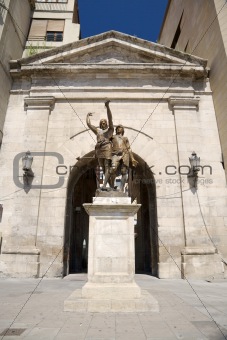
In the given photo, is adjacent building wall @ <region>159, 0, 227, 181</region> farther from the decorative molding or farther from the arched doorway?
the decorative molding

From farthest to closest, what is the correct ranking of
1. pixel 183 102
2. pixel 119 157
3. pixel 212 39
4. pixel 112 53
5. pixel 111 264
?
pixel 112 53 < pixel 212 39 < pixel 183 102 < pixel 119 157 < pixel 111 264

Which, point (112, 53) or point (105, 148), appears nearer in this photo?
point (105, 148)

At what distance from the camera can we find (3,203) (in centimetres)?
1094

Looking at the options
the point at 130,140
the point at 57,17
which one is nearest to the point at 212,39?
the point at 130,140

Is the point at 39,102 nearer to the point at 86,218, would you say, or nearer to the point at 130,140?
the point at 130,140

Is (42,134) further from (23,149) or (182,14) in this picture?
(182,14)

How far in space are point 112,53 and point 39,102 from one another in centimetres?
507

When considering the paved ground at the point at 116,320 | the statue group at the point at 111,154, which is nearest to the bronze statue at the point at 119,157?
the statue group at the point at 111,154

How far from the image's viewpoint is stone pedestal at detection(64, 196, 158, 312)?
4.83 m

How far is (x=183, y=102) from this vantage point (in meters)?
12.4

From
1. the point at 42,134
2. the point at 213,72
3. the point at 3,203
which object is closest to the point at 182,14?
the point at 213,72

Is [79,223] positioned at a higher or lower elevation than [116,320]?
higher

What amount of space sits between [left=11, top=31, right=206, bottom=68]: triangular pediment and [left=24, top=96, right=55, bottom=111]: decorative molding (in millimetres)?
2122

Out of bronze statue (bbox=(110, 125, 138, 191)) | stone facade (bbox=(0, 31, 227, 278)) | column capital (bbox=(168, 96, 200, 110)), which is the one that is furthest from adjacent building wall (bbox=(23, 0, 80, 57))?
bronze statue (bbox=(110, 125, 138, 191))
